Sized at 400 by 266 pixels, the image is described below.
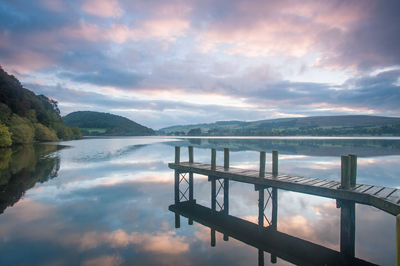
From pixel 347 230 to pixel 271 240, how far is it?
8.79 feet

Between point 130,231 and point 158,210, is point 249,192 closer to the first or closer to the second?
point 158,210

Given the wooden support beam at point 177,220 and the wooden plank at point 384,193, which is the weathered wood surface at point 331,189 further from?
the wooden support beam at point 177,220

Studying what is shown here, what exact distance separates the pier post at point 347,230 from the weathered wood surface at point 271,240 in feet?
0.64

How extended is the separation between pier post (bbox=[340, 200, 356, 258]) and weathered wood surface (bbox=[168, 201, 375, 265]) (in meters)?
0.20

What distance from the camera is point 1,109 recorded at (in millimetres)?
57219

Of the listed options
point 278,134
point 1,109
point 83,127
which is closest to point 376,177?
point 1,109

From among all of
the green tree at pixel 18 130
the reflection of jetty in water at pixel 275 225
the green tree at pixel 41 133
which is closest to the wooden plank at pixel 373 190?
the reflection of jetty in water at pixel 275 225

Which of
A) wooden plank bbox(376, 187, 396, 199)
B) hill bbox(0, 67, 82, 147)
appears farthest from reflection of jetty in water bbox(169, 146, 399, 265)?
hill bbox(0, 67, 82, 147)

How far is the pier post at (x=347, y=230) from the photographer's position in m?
8.89

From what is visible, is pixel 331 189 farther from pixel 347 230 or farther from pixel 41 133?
pixel 41 133

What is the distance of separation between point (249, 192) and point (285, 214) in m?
4.36

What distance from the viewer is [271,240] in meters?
10.2

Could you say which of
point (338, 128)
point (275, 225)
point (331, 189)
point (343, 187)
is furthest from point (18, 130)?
point (338, 128)

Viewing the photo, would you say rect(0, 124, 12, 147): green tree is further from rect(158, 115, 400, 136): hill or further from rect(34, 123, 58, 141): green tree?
rect(158, 115, 400, 136): hill
